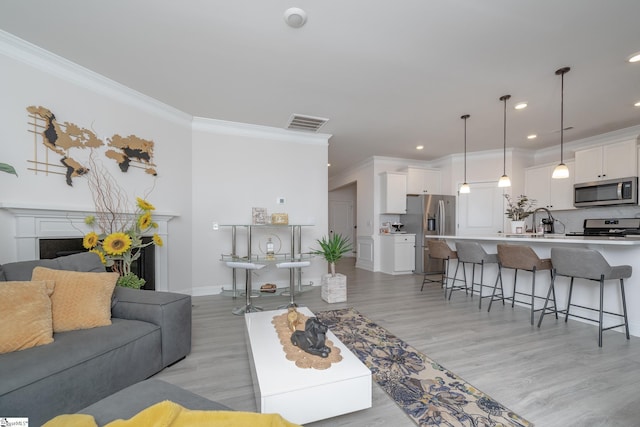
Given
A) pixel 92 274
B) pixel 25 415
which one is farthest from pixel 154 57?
pixel 25 415

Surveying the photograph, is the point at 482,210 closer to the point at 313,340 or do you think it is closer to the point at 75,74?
the point at 313,340

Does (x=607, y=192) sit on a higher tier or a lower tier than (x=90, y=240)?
higher

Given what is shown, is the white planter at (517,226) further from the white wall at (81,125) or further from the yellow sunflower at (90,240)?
the yellow sunflower at (90,240)

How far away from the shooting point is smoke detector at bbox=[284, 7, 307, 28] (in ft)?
6.31

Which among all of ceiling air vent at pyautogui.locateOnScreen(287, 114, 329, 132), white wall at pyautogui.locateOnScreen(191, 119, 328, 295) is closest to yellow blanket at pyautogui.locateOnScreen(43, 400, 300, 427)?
white wall at pyautogui.locateOnScreen(191, 119, 328, 295)

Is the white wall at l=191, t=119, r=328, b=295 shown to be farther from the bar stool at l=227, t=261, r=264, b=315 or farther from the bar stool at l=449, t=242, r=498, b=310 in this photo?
the bar stool at l=449, t=242, r=498, b=310

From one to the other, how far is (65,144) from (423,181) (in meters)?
6.15

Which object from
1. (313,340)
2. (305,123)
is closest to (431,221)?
(305,123)

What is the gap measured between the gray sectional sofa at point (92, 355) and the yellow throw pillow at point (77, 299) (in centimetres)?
6

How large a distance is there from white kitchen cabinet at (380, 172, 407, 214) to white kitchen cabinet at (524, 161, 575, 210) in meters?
2.50

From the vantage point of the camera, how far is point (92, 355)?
1482mm

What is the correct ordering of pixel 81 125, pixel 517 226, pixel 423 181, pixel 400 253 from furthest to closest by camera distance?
1. pixel 423 181
2. pixel 400 253
3. pixel 517 226
4. pixel 81 125

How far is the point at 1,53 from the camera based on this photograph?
2.24 meters

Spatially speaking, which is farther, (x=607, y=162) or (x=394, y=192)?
(x=394, y=192)
